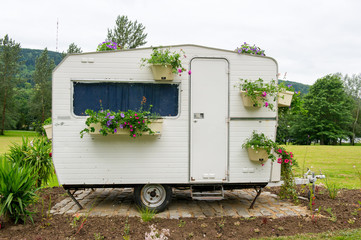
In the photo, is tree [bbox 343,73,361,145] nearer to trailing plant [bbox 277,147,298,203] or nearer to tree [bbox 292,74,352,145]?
tree [bbox 292,74,352,145]

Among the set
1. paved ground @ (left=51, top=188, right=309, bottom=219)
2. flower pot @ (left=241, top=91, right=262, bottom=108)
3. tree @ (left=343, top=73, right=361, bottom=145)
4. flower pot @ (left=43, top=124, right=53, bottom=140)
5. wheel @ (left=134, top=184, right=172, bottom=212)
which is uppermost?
tree @ (left=343, top=73, right=361, bottom=145)

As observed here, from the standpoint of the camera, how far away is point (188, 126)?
5168 millimetres

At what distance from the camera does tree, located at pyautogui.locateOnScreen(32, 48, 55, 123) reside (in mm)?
37656

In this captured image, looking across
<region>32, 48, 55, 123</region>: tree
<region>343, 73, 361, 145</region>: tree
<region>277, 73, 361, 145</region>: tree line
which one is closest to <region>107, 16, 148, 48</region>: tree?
<region>32, 48, 55, 123</region>: tree

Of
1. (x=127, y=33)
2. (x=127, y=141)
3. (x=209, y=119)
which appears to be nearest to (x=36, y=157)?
(x=127, y=141)

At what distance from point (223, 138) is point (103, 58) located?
2497 mm

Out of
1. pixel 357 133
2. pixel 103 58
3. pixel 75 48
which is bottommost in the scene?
pixel 357 133

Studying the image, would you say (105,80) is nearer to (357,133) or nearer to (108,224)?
(108,224)

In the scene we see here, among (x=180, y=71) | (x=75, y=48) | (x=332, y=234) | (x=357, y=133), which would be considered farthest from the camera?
(x=357, y=133)

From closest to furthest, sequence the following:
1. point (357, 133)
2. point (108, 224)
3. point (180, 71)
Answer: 1. point (108, 224)
2. point (180, 71)
3. point (357, 133)

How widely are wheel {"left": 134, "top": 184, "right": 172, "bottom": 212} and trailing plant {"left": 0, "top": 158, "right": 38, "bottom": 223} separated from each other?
5.54ft

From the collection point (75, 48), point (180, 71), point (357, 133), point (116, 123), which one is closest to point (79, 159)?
point (116, 123)

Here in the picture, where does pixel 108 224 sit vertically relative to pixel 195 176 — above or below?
below

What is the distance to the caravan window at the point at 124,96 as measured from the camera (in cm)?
511
